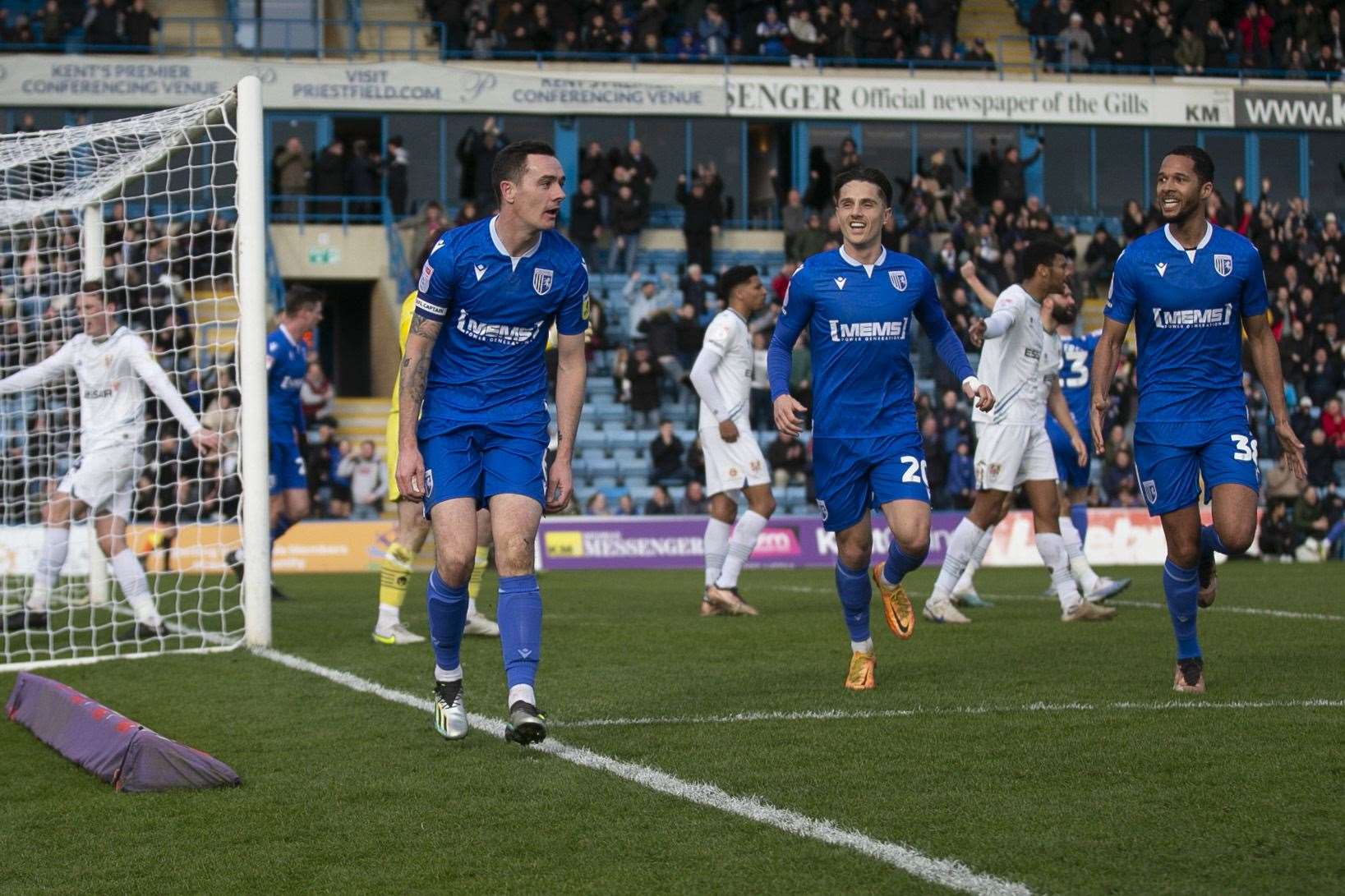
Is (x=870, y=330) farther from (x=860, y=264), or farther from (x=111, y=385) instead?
(x=111, y=385)

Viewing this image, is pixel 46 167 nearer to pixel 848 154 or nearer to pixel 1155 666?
pixel 1155 666

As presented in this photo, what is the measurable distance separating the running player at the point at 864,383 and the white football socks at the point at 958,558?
376 centimetres

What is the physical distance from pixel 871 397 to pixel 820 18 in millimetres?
25808

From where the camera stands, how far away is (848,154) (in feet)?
97.2

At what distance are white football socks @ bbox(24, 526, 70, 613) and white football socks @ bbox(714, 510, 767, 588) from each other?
15.3 ft

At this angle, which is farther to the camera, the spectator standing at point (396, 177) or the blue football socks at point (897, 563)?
the spectator standing at point (396, 177)

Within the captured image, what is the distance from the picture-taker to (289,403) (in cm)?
1374

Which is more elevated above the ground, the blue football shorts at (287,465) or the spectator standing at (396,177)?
the spectator standing at (396,177)

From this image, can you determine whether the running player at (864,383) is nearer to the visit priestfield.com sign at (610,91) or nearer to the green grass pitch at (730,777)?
the green grass pitch at (730,777)

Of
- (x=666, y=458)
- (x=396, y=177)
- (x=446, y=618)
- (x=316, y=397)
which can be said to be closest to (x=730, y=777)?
(x=446, y=618)

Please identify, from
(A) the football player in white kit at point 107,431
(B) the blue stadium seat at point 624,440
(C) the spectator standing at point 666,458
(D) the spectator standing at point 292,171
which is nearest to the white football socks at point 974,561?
(A) the football player in white kit at point 107,431

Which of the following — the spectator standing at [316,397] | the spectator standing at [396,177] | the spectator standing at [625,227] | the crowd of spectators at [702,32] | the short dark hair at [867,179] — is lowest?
the spectator standing at [316,397]

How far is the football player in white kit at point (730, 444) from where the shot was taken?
12531 millimetres

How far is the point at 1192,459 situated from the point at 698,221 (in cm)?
2165
